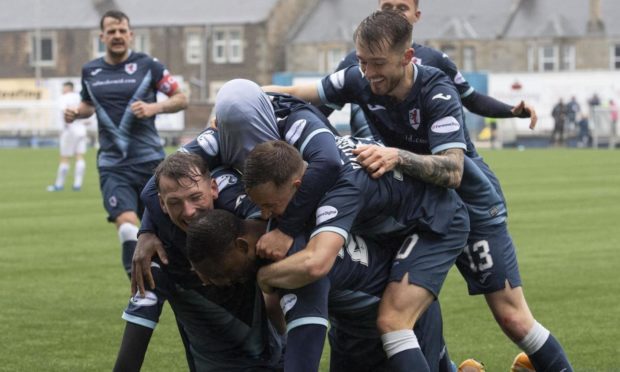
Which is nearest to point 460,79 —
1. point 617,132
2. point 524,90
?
point 617,132

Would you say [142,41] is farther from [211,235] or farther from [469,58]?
[211,235]

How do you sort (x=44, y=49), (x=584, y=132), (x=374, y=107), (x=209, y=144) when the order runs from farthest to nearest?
(x=44, y=49), (x=584, y=132), (x=374, y=107), (x=209, y=144)

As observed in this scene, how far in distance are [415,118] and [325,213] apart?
3.80ft

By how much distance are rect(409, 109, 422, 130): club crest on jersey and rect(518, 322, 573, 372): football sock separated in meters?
1.35

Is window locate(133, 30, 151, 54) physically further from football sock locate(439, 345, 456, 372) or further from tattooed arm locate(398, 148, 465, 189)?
tattooed arm locate(398, 148, 465, 189)

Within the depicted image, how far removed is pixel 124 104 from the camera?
39.9ft

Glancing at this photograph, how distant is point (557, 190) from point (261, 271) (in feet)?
63.8

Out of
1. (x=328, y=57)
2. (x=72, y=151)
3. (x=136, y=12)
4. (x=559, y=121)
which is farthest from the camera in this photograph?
(x=136, y=12)

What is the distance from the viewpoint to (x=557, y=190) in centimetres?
2492

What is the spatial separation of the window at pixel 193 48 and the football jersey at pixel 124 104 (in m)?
72.3

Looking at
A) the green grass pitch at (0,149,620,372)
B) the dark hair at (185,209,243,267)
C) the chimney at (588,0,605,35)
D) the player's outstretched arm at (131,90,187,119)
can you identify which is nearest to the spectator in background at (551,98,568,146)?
the chimney at (588,0,605,35)

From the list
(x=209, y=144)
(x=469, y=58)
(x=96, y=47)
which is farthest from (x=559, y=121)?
(x=209, y=144)

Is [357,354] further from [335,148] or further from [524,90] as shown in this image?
[524,90]

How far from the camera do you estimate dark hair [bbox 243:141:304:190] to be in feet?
19.4
